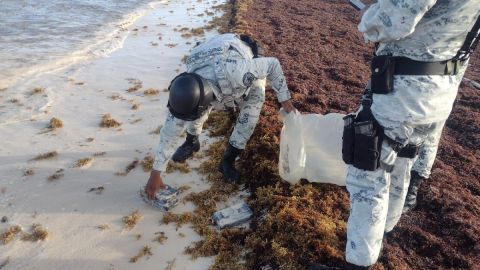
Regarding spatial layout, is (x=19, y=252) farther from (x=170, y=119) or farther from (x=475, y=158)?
(x=475, y=158)

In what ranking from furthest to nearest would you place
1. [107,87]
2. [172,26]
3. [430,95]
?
[172,26] → [107,87] → [430,95]

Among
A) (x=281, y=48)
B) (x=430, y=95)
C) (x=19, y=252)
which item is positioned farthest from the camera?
(x=281, y=48)

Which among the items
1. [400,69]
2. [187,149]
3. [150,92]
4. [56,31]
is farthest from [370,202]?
[56,31]

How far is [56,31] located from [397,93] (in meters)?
7.81

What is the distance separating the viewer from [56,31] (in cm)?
798

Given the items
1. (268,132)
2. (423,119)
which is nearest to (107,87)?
(268,132)

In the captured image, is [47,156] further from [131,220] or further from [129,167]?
[131,220]

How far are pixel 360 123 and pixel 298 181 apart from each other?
1335 millimetres

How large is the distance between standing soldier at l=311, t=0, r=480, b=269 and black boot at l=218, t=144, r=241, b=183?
142cm

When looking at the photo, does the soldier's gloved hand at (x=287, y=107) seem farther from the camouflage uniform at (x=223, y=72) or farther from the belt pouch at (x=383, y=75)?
the belt pouch at (x=383, y=75)

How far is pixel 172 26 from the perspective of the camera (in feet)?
27.6

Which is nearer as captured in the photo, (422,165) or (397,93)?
(397,93)

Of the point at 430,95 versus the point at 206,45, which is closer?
the point at 430,95

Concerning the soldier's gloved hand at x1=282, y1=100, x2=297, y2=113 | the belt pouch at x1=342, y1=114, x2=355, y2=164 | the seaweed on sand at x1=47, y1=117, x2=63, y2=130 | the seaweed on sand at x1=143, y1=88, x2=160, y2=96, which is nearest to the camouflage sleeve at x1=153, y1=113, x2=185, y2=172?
the soldier's gloved hand at x1=282, y1=100, x2=297, y2=113
